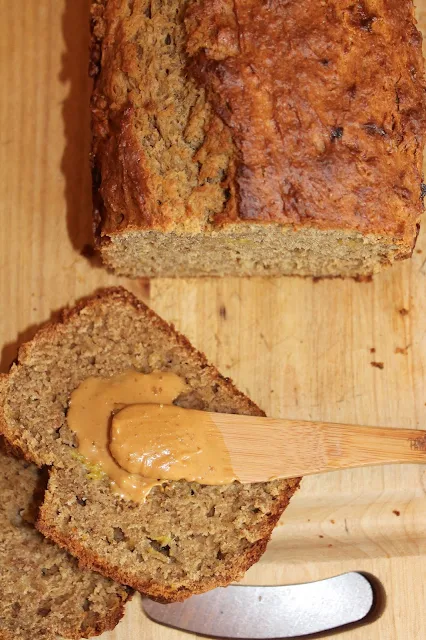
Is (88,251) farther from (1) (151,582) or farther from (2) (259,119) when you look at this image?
(1) (151,582)

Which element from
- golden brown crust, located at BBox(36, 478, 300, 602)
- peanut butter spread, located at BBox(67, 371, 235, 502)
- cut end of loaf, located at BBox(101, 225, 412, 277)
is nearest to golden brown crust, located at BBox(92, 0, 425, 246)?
cut end of loaf, located at BBox(101, 225, 412, 277)

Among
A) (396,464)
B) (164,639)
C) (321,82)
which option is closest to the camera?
(321,82)

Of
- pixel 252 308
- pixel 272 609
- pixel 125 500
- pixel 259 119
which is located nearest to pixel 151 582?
pixel 125 500

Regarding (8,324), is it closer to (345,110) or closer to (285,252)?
(285,252)

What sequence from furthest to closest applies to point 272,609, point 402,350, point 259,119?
point 402,350 → point 272,609 → point 259,119

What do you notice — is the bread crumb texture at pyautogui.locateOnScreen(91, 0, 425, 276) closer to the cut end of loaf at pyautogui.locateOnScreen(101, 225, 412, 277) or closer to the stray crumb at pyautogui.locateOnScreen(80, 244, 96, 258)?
the cut end of loaf at pyautogui.locateOnScreen(101, 225, 412, 277)

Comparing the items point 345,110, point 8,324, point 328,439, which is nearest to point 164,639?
point 328,439
